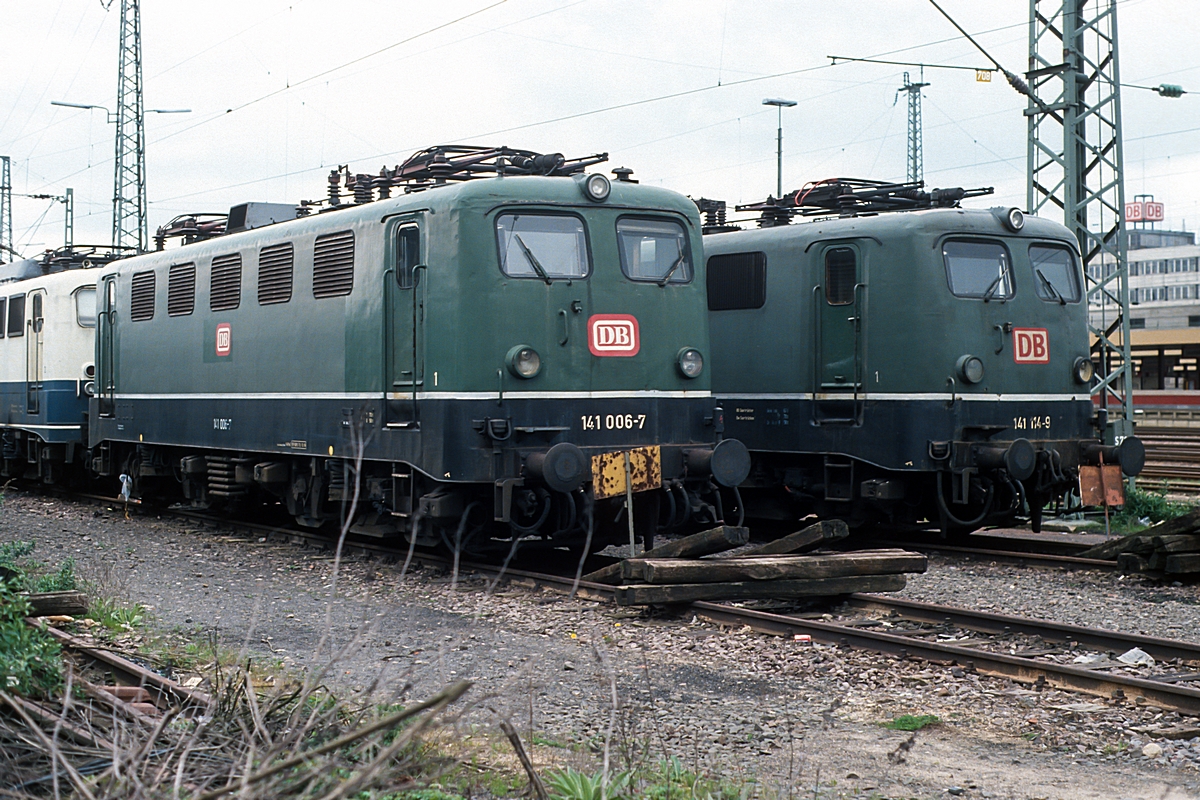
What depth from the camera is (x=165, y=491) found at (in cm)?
1797

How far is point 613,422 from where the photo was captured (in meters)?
11.1

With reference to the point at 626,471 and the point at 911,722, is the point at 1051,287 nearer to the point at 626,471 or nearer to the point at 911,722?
the point at 626,471

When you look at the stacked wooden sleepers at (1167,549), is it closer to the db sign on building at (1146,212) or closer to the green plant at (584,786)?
the green plant at (584,786)

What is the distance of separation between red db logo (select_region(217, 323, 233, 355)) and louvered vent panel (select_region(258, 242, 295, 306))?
89cm

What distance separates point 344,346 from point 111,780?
850 centimetres

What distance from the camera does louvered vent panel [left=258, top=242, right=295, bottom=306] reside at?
1320 centimetres

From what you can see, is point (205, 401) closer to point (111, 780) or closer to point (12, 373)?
point (12, 373)

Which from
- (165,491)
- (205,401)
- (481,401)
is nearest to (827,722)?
(481,401)

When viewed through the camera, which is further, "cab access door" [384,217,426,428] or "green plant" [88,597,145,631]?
→ "cab access door" [384,217,426,428]

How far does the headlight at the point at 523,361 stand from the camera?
10688mm

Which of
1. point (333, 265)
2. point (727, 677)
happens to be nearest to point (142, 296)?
point (333, 265)

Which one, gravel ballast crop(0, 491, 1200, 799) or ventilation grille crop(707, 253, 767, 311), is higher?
ventilation grille crop(707, 253, 767, 311)

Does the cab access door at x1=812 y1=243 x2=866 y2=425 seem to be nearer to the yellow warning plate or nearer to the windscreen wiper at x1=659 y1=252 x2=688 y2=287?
the windscreen wiper at x1=659 y1=252 x2=688 y2=287

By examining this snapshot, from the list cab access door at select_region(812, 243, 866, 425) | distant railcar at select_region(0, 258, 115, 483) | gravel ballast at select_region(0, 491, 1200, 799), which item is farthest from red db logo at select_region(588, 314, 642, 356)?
distant railcar at select_region(0, 258, 115, 483)
